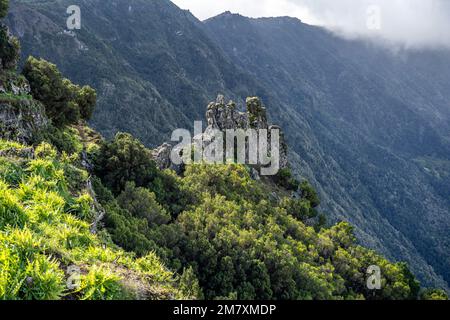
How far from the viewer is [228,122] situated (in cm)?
5516

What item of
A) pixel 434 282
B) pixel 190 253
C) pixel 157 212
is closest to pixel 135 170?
pixel 157 212

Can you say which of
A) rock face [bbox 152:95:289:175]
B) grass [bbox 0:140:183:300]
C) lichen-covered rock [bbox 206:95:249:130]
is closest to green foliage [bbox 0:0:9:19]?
rock face [bbox 152:95:289:175]

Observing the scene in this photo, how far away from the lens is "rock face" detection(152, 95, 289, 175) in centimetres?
4222

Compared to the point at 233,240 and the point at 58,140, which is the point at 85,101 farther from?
the point at 233,240

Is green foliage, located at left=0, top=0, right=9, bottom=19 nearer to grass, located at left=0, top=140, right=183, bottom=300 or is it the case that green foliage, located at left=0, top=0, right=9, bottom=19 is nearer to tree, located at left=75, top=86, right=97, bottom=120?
tree, located at left=75, top=86, right=97, bottom=120

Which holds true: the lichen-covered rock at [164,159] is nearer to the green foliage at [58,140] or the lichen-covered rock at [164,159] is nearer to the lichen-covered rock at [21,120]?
the green foliage at [58,140]

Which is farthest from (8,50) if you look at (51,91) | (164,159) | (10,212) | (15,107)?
(10,212)

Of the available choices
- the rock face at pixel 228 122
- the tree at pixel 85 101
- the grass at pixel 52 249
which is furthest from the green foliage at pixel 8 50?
the grass at pixel 52 249

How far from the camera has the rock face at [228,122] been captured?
139ft

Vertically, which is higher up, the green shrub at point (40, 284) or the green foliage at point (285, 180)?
the green shrub at point (40, 284)

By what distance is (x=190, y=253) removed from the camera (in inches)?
1016

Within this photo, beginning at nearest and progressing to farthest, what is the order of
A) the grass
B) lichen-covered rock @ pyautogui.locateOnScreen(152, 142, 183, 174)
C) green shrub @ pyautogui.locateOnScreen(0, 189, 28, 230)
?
the grass, green shrub @ pyautogui.locateOnScreen(0, 189, 28, 230), lichen-covered rock @ pyautogui.locateOnScreen(152, 142, 183, 174)
